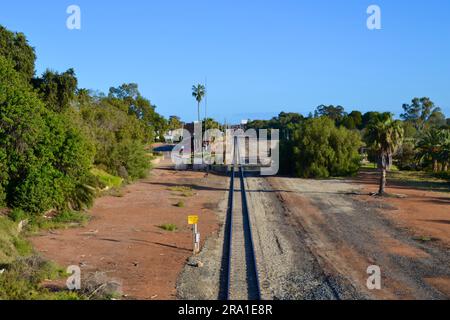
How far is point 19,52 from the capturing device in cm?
3688

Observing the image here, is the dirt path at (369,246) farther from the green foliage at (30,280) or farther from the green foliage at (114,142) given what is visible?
the green foliage at (114,142)

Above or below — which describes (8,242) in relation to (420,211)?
above

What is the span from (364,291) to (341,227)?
1162 centimetres

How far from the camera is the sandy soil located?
16906 mm

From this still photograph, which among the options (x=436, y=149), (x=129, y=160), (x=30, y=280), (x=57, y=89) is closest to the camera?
(x=30, y=280)

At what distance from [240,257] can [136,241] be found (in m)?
5.26

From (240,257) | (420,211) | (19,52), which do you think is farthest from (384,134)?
(19,52)

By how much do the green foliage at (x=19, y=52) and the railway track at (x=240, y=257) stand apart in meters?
17.3

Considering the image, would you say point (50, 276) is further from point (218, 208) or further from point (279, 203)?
point (279, 203)

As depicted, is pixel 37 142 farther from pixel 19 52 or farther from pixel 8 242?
pixel 19 52

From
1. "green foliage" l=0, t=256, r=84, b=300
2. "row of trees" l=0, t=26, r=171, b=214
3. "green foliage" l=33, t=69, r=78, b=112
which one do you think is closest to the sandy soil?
"green foliage" l=0, t=256, r=84, b=300

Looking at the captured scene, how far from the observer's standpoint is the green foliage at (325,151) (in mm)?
54219

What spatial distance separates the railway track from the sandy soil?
1.21 metres

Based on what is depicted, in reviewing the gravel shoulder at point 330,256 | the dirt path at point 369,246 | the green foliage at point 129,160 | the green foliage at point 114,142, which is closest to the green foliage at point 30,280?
the gravel shoulder at point 330,256
